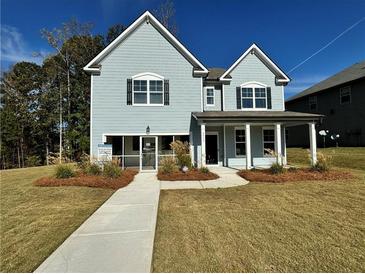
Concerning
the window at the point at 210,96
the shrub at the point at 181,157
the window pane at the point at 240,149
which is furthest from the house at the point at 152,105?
the window at the point at 210,96

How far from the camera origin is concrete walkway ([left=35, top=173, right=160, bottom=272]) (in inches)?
150

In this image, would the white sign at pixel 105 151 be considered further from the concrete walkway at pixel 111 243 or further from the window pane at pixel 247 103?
the window pane at pixel 247 103

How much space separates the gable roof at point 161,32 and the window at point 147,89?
2249mm

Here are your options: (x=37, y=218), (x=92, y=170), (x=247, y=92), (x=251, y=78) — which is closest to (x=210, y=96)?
(x=247, y=92)

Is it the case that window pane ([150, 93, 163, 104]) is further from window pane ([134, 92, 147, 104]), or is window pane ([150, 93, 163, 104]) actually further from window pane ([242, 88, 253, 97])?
window pane ([242, 88, 253, 97])

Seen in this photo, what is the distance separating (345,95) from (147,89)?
20547 mm

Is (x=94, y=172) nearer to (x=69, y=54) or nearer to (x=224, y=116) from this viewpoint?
(x=224, y=116)

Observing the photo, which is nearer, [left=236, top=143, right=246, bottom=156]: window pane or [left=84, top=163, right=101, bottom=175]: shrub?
[left=84, top=163, right=101, bottom=175]: shrub

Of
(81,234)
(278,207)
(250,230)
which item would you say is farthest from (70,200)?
(278,207)

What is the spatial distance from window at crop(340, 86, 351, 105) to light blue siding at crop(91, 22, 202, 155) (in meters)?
17.2

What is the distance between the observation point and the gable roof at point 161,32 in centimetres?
1538

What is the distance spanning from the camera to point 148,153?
1602 cm

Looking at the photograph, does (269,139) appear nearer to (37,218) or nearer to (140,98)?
(140,98)

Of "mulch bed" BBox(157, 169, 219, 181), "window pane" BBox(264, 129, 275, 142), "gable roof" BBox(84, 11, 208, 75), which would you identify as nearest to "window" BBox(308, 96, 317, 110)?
"window pane" BBox(264, 129, 275, 142)
